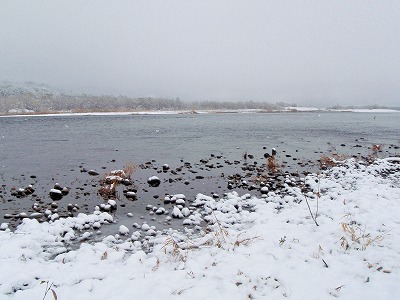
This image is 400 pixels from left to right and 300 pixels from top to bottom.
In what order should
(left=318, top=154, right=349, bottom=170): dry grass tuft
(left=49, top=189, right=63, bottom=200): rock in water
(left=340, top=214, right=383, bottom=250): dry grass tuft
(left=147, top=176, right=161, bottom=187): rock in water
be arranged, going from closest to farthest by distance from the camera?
(left=340, top=214, right=383, bottom=250): dry grass tuft, (left=49, top=189, right=63, bottom=200): rock in water, (left=147, top=176, right=161, bottom=187): rock in water, (left=318, top=154, right=349, bottom=170): dry grass tuft

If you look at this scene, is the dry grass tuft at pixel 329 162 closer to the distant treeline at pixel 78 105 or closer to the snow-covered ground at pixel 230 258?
the snow-covered ground at pixel 230 258

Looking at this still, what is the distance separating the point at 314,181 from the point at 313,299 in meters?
8.09

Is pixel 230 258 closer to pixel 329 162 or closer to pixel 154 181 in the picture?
pixel 154 181

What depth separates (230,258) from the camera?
5117mm

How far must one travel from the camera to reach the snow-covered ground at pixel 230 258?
4152 millimetres

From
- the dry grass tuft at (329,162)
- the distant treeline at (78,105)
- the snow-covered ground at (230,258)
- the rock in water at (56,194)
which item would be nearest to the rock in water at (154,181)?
the rock in water at (56,194)

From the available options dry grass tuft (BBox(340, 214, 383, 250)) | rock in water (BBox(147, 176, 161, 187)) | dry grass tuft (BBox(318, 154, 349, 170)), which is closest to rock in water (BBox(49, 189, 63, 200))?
rock in water (BBox(147, 176, 161, 187))

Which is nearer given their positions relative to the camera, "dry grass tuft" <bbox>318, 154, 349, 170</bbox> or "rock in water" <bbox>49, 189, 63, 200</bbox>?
"rock in water" <bbox>49, 189, 63, 200</bbox>

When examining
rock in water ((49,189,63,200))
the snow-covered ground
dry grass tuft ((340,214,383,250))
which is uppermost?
dry grass tuft ((340,214,383,250))

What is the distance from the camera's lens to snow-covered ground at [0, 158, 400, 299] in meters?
4.15

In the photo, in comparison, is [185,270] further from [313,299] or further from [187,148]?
[187,148]

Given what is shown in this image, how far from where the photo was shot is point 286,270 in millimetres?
4617

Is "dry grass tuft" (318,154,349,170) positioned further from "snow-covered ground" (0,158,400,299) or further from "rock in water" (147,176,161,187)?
"rock in water" (147,176,161,187)

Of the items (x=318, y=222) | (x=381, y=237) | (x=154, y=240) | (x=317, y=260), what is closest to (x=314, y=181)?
(x=318, y=222)
